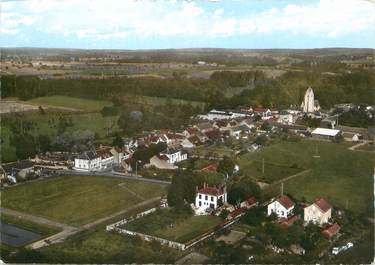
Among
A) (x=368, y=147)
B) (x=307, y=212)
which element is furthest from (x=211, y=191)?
(x=368, y=147)

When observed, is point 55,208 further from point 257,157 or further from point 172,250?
point 257,157

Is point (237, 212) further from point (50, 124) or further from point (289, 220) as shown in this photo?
point (50, 124)

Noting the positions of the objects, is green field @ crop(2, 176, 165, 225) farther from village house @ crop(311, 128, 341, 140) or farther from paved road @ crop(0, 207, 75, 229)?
village house @ crop(311, 128, 341, 140)

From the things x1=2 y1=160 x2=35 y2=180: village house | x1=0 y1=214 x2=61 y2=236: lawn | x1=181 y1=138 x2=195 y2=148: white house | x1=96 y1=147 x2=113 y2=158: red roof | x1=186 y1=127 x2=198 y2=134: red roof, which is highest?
x1=186 y1=127 x2=198 y2=134: red roof

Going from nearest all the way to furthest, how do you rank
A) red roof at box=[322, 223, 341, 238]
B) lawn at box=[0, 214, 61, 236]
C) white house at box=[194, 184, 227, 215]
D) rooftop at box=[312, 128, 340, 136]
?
red roof at box=[322, 223, 341, 238]
lawn at box=[0, 214, 61, 236]
white house at box=[194, 184, 227, 215]
rooftop at box=[312, 128, 340, 136]

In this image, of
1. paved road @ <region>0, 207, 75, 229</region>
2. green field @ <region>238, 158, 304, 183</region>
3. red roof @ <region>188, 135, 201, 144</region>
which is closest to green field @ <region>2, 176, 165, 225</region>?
paved road @ <region>0, 207, 75, 229</region>

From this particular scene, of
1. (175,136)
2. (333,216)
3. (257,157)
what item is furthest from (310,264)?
(175,136)

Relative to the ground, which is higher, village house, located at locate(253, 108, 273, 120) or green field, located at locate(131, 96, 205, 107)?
green field, located at locate(131, 96, 205, 107)
